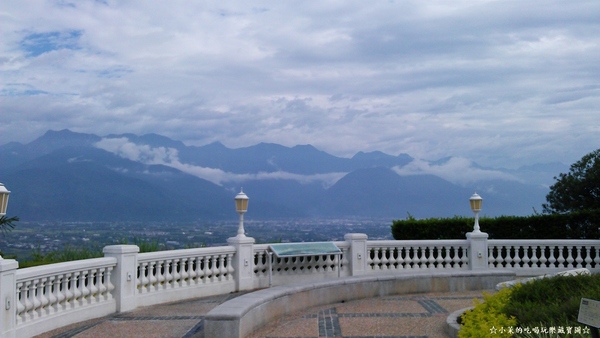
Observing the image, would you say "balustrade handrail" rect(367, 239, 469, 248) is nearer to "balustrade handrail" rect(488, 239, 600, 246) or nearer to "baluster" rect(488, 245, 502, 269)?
"baluster" rect(488, 245, 502, 269)

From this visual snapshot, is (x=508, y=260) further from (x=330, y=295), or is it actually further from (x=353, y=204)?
(x=353, y=204)

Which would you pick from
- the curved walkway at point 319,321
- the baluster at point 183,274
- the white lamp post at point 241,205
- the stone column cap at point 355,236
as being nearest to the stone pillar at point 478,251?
the stone column cap at point 355,236

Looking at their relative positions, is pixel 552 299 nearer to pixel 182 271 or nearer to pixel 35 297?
pixel 35 297

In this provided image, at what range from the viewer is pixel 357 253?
16.4 metres

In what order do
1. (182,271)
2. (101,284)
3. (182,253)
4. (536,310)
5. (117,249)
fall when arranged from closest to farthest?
(536,310)
(101,284)
(117,249)
(182,253)
(182,271)

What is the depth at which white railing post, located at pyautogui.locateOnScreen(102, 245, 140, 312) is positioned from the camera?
11.6m

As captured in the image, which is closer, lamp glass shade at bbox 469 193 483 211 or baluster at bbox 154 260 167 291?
baluster at bbox 154 260 167 291

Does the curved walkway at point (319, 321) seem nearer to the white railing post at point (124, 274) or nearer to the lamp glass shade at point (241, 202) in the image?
the white railing post at point (124, 274)

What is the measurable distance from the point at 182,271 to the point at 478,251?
26.8ft

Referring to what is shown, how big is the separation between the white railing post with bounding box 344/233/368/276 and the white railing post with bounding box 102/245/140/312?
20.6ft

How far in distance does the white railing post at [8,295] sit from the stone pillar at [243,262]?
21.4 ft

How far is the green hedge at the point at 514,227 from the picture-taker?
19328mm

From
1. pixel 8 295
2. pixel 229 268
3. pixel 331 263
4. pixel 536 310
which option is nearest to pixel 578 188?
pixel 331 263

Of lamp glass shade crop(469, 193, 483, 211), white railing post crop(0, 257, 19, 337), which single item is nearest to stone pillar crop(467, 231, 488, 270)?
lamp glass shade crop(469, 193, 483, 211)
